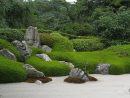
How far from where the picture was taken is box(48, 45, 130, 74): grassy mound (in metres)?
22.9

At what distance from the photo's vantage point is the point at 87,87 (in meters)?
17.7

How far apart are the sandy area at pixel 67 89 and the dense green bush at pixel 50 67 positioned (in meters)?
1.12

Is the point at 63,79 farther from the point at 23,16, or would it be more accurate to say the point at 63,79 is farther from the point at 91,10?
the point at 91,10

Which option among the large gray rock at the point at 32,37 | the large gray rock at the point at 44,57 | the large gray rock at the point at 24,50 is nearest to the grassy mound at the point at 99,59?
the large gray rock at the point at 44,57

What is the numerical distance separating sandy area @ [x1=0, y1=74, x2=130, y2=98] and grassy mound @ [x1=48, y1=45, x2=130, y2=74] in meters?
3.01

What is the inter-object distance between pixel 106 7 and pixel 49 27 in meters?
5.91

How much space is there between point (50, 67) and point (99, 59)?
13.8ft

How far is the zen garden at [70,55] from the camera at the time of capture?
16.9 metres

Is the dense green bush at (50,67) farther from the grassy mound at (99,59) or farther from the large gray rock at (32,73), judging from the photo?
the grassy mound at (99,59)

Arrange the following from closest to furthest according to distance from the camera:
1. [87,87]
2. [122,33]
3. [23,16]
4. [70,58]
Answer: [87,87] < [70,58] < [23,16] < [122,33]

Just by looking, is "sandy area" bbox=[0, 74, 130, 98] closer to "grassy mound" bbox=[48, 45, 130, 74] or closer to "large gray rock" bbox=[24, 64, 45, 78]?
"large gray rock" bbox=[24, 64, 45, 78]

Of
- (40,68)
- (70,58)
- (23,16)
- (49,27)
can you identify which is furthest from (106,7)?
(40,68)

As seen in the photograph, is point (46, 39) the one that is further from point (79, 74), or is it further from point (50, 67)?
point (79, 74)

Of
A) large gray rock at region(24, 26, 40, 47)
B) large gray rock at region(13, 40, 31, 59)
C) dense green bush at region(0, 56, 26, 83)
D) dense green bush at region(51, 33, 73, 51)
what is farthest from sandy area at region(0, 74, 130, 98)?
dense green bush at region(51, 33, 73, 51)
